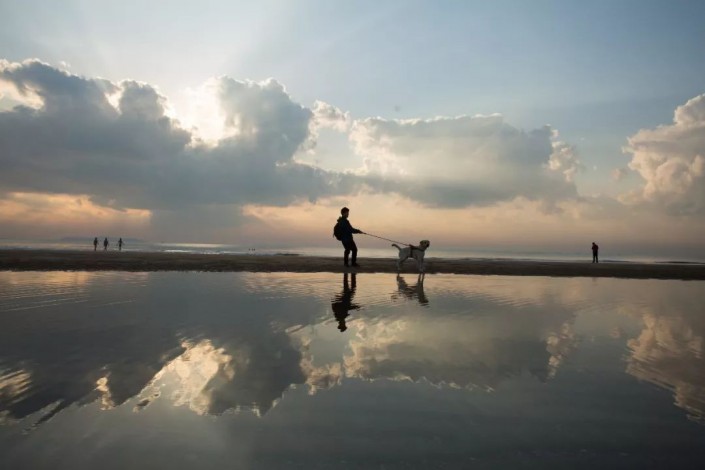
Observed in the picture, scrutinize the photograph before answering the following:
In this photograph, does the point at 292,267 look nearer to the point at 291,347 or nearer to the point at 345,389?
the point at 291,347

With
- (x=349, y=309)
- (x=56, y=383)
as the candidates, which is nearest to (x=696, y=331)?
(x=349, y=309)

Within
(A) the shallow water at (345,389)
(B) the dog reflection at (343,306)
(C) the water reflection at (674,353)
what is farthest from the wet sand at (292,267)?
(C) the water reflection at (674,353)

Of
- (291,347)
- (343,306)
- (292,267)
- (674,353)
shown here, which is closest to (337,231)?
(292,267)

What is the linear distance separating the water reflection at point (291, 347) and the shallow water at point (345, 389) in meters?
0.03

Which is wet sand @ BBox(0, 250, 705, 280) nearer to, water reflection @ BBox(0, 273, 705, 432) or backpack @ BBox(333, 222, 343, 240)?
backpack @ BBox(333, 222, 343, 240)

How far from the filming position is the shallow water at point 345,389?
2.97 m

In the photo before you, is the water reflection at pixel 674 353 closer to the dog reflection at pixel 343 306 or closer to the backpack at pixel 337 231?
the dog reflection at pixel 343 306

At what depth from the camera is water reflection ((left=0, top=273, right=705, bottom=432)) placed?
13.8 ft

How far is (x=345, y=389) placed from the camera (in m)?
4.26

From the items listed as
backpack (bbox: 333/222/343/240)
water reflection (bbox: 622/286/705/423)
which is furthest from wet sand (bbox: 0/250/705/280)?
water reflection (bbox: 622/286/705/423)

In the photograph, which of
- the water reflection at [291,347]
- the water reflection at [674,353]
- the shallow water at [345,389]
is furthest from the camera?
the water reflection at [674,353]

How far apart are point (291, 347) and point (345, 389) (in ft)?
6.18

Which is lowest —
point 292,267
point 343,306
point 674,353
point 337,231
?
point 674,353

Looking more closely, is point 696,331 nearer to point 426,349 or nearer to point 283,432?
point 426,349
